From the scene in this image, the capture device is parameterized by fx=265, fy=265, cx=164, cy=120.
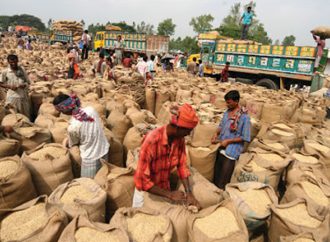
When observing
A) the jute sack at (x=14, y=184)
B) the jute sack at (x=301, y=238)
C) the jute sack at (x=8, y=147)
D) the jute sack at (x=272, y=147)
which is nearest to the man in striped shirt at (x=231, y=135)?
the jute sack at (x=272, y=147)

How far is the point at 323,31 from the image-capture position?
8195 millimetres

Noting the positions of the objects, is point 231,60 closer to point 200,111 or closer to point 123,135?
point 200,111

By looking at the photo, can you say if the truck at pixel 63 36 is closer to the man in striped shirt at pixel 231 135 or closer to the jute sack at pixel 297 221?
the man in striped shirt at pixel 231 135

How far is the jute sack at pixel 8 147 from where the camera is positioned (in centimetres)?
263

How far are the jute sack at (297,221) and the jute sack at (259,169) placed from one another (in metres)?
0.61

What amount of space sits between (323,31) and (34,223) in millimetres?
9303

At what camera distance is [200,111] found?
4.76 m

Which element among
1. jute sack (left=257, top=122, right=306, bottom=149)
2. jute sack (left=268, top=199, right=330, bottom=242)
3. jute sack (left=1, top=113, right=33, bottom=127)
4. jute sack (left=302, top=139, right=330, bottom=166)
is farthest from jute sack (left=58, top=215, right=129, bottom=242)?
jute sack (left=257, top=122, right=306, bottom=149)

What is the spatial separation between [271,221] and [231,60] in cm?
1006

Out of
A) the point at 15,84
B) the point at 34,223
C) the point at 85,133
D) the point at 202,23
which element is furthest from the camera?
the point at 202,23

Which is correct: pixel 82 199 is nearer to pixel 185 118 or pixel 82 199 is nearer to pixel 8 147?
pixel 185 118

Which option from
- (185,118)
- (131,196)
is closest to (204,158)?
(131,196)

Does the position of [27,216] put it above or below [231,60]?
below

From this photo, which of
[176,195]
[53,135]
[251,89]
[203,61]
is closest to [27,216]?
[176,195]
